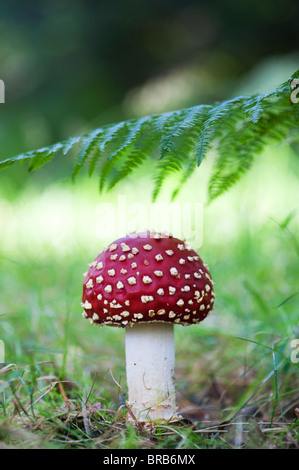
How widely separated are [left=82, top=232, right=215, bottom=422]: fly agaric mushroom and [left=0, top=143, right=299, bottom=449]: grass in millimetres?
117

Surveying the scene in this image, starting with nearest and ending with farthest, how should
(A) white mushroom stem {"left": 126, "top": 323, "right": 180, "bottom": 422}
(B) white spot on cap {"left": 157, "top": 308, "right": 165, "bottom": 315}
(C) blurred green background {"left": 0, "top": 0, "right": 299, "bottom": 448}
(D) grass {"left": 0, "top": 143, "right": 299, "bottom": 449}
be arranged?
(D) grass {"left": 0, "top": 143, "right": 299, "bottom": 449}, (B) white spot on cap {"left": 157, "top": 308, "right": 165, "bottom": 315}, (A) white mushroom stem {"left": 126, "top": 323, "right": 180, "bottom": 422}, (C) blurred green background {"left": 0, "top": 0, "right": 299, "bottom": 448}

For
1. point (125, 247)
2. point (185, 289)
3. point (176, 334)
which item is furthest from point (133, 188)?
point (185, 289)

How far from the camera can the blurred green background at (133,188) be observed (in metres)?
2.77

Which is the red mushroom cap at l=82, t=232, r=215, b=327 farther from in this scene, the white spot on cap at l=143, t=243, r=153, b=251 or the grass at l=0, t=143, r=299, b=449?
the grass at l=0, t=143, r=299, b=449

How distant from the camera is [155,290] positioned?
1.83 m

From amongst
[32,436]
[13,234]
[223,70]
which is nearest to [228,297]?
[32,436]

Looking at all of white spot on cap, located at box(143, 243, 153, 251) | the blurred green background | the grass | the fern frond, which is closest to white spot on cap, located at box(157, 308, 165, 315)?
white spot on cap, located at box(143, 243, 153, 251)

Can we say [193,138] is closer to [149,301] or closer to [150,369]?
[149,301]

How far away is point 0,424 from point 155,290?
749 mm

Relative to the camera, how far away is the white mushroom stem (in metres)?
2.00

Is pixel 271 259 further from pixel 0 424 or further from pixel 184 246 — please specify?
pixel 0 424

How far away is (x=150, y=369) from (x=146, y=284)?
17.2 inches

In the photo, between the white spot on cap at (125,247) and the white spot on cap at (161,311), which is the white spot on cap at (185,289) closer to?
the white spot on cap at (161,311)

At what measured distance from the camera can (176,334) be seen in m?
3.19
